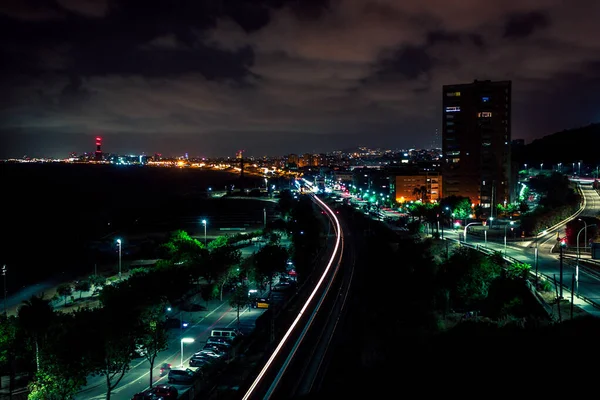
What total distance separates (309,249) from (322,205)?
2960 centimetres

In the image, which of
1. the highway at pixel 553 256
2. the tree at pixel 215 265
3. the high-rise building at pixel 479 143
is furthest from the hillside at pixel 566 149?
the tree at pixel 215 265

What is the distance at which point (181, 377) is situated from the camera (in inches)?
370

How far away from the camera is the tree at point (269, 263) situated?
1648 cm

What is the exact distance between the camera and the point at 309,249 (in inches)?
904

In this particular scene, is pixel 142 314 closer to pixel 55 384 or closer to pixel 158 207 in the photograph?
pixel 55 384

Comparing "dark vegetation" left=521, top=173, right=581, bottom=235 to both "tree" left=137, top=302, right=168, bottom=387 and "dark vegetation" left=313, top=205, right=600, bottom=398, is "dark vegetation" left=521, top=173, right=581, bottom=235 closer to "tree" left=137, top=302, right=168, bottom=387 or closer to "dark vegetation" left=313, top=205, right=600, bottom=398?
"dark vegetation" left=313, top=205, right=600, bottom=398

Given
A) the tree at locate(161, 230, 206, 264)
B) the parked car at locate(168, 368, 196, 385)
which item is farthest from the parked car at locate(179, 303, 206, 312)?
the parked car at locate(168, 368, 196, 385)

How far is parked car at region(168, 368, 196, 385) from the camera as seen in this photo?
369 inches

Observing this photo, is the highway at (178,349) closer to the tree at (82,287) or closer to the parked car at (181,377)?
the parked car at (181,377)

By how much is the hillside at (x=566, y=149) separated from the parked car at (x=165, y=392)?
5709 centimetres

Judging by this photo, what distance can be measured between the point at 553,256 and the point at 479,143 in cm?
2286

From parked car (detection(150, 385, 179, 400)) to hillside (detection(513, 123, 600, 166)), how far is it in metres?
57.1

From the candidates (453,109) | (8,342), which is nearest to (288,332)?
(8,342)

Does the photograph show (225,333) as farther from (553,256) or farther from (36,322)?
(553,256)
